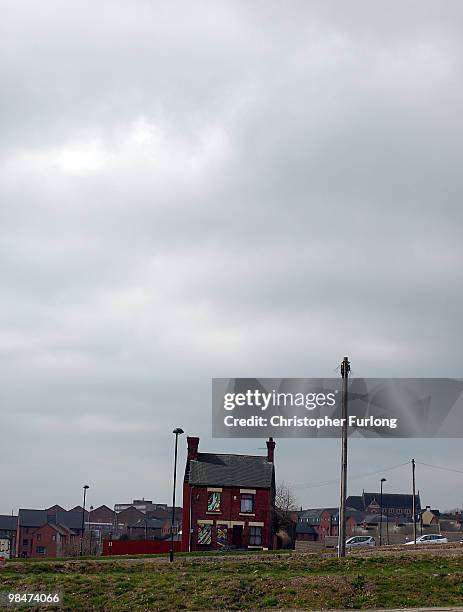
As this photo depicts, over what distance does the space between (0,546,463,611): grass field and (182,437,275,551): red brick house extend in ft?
93.8

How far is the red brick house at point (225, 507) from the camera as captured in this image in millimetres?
65500

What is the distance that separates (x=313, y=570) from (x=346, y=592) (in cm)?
461

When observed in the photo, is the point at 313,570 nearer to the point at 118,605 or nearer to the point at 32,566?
the point at 118,605

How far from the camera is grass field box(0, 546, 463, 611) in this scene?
2903cm

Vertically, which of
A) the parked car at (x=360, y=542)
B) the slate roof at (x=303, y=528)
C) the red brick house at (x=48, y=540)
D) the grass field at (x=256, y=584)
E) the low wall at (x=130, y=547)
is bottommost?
the red brick house at (x=48, y=540)

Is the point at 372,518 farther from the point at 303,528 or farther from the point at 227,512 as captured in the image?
the point at 227,512

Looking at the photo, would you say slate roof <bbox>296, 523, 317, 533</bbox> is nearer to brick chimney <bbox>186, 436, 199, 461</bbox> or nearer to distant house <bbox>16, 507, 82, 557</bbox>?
distant house <bbox>16, 507, 82, 557</bbox>

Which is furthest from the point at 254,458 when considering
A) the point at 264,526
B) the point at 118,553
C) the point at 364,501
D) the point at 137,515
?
the point at 364,501

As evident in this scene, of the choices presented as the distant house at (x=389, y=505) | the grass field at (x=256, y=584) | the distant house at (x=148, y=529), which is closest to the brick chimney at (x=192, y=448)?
the grass field at (x=256, y=584)

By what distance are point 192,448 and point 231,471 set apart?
4.10 m

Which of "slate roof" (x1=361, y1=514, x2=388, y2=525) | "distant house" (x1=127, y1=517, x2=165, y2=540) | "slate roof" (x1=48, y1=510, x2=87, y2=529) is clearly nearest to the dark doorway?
"slate roof" (x1=48, y1=510, x2=87, y2=529)

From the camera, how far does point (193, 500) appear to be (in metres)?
66.5

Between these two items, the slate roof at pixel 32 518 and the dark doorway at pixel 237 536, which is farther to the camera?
the slate roof at pixel 32 518

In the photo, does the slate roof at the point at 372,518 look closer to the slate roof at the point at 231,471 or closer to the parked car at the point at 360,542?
the parked car at the point at 360,542
